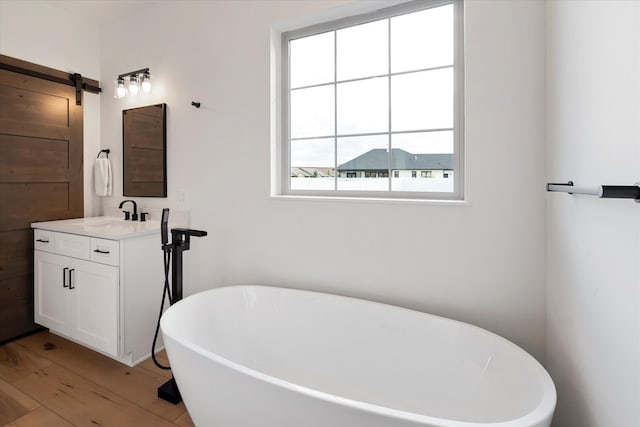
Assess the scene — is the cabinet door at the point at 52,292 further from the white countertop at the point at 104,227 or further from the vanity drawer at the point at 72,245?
the white countertop at the point at 104,227

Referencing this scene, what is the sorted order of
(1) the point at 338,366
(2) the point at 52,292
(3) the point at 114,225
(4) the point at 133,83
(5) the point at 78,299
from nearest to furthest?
1. (1) the point at 338,366
2. (5) the point at 78,299
3. (2) the point at 52,292
4. (3) the point at 114,225
5. (4) the point at 133,83

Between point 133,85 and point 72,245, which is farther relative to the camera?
point 133,85

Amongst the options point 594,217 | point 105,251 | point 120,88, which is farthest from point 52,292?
point 594,217

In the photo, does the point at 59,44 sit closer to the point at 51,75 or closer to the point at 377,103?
the point at 51,75

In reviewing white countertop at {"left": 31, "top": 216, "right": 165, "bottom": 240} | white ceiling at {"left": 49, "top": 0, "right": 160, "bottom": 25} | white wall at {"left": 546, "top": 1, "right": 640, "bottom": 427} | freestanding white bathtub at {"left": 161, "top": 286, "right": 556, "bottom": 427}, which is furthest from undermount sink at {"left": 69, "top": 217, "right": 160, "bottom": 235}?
white wall at {"left": 546, "top": 1, "right": 640, "bottom": 427}

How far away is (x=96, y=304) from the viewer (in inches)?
84.5

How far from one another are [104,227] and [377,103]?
2108 mm

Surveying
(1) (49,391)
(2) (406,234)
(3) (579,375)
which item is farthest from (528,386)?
(1) (49,391)

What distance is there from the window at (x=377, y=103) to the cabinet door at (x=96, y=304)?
1277 millimetres

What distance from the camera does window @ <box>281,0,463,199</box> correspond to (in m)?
1.81

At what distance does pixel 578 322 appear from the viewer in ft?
3.66

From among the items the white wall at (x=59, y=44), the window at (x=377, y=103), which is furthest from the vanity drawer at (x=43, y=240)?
the window at (x=377, y=103)

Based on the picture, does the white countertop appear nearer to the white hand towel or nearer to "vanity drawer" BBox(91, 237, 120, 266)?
"vanity drawer" BBox(91, 237, 120, 266)

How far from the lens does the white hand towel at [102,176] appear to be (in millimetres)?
2869
